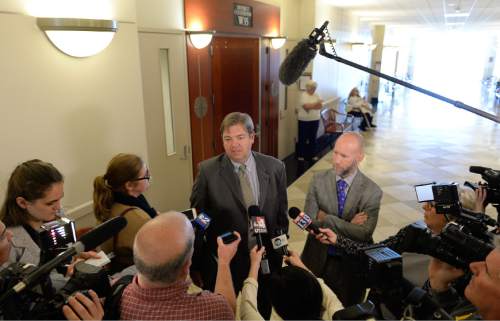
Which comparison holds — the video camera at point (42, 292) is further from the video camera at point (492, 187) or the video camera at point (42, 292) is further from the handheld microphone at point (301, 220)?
the video camera at point (492, 187)

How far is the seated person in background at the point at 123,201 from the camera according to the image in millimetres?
1987

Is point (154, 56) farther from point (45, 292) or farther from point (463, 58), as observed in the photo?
point (463, 58)

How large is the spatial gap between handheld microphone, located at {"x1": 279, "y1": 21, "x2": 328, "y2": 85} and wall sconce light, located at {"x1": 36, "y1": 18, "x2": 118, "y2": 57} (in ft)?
4.12

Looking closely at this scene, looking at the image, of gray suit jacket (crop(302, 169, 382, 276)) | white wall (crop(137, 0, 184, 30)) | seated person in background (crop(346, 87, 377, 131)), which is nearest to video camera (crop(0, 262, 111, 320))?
gray suit jacket (crop(302, 169, 382, 276))

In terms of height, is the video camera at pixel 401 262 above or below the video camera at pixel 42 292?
below

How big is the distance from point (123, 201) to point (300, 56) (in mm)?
1364

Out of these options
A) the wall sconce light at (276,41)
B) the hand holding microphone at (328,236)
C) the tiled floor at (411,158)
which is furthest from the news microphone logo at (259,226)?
the wall sconce light at (276,41)

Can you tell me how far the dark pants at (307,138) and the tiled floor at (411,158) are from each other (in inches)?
13.5

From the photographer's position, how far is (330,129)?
8242 millimetres

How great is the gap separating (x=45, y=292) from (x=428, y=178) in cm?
653

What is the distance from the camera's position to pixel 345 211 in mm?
2234

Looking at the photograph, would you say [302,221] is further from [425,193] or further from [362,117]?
[362,117]

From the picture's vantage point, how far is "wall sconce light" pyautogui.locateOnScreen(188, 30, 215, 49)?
13.7ft

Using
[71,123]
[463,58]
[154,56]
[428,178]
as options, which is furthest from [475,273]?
[463,58]
